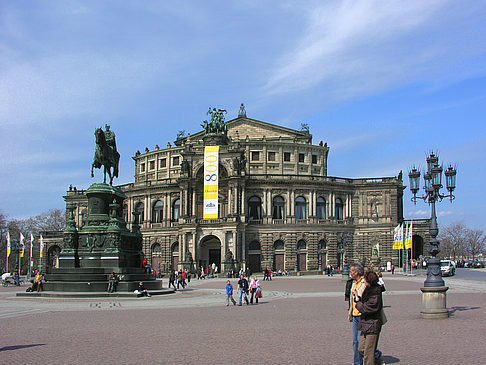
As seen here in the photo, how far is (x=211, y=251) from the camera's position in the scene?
81.1 metres

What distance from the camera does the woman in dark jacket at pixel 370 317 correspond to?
33.1ft

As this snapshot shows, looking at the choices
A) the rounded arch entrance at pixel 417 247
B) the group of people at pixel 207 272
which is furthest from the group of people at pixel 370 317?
the rounded arch entrance at pixel 417 247

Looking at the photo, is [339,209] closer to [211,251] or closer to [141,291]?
[211,251]

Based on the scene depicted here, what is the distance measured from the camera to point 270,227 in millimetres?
79562

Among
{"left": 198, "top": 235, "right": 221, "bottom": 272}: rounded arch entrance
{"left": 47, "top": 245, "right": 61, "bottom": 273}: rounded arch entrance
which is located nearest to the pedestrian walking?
{"left": 198, "top": 235, "right": 221, "bottom": 272}: rounded arch entrance

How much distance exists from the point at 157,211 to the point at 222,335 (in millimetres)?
72485

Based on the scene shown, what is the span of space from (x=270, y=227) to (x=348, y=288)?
211 ft

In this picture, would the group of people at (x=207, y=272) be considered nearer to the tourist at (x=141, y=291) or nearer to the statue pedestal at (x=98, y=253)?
the statue pedestal at (x=98, y=253)

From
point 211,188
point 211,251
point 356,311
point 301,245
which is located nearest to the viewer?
point 356,311

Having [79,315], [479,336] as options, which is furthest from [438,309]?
[79,315]

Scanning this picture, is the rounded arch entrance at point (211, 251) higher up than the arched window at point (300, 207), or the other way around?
the arched window at point (300, 207)

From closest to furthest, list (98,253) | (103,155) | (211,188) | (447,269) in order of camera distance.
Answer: (98,253) → (103,155) → (447,269) → (211,188)

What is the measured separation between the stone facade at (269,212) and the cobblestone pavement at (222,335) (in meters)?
50.8

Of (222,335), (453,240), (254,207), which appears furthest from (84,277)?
(453,240)
